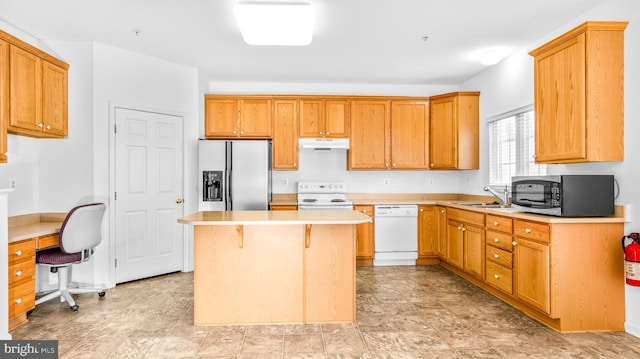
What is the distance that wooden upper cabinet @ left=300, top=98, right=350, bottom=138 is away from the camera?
530 centimetres

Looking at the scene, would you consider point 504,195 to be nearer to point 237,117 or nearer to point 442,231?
point 442,231

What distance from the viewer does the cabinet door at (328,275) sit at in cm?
304

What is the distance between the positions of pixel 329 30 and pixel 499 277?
9.43ft

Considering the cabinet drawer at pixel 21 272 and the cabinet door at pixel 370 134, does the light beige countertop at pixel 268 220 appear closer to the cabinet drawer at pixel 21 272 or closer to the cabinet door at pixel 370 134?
the cabinet drawer at pixel 21 272

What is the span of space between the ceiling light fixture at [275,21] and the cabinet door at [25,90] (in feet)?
5.93

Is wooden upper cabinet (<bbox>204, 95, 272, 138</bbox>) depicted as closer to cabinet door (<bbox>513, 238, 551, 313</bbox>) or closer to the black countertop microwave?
cabinet door (<bbox>513, 238, 551, 313</bbox>)

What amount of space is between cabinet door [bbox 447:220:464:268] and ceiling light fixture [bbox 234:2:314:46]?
2.83 m

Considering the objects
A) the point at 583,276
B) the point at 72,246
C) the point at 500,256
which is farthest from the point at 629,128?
the point at 72,246

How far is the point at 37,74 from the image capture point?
10.6 feet

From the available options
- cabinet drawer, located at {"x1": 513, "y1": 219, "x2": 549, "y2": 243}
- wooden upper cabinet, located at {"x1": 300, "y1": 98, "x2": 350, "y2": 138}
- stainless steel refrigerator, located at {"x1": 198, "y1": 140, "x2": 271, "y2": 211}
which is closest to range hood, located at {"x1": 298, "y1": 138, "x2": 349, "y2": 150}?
wooden upper cabinet, located at {"x1": 300, "y1": 98, "x2": 350, "y2": 138}

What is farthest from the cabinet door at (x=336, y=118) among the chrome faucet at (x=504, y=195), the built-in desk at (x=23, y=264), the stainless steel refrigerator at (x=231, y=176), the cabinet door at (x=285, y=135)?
the built-in desk at (x=23, y=264)

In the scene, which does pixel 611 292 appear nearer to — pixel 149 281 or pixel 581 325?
pixel 581 325

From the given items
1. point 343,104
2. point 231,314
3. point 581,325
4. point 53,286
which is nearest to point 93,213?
point 53,286

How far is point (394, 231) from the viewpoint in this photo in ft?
16.7
